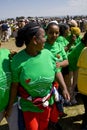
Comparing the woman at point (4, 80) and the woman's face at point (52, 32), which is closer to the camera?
the woman at point (4, 80)

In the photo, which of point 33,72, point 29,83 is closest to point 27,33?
point 33,72

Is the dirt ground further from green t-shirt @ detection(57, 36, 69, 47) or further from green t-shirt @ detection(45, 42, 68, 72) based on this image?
green t-shirt @ detection(45, 42, 68, 72)

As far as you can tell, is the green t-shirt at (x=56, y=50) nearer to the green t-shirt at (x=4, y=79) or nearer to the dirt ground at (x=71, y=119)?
the dirt ground at (x=71, y=119)

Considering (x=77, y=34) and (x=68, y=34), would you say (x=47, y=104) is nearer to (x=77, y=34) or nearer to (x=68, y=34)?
(x=77, y=34)

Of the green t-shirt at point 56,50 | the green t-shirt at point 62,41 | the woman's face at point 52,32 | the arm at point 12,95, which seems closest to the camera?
the arm at point 12,95

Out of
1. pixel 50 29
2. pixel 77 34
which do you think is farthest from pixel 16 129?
pixel 77 34

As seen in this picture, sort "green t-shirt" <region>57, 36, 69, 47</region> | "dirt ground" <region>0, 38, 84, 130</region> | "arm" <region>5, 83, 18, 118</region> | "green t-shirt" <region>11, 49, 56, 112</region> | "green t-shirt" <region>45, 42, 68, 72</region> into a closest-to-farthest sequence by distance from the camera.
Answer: "green t-shirt" <region>11, 49, 56, 112</region> → "arm" <region>5, 83, 18, 118</region> → "green t-shirt" <region>45, 42, 68, 72</region> → "dirt ground" <region>0, 38, 84, 130</region> → "green t-shirt" <region>57, 36, 69, 47</region>

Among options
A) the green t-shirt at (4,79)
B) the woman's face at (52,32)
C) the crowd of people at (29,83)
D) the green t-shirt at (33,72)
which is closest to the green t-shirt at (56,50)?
the woman's face at (52,32)

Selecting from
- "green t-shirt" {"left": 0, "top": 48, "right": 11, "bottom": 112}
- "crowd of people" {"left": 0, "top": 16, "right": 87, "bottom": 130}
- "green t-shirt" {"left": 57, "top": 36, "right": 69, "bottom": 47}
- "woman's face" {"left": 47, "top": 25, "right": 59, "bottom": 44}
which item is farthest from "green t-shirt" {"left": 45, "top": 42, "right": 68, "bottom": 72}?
"green t-shirt" {"left": 0, "top": 48, "right": 11, "bottom": 112}

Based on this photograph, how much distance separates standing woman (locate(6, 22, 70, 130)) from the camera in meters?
3.53

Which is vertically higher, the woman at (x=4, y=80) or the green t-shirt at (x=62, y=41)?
the woman at (x=4, y=80)

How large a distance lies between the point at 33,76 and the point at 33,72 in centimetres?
4

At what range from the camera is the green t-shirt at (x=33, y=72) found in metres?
3.53

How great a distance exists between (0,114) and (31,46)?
861 mm
